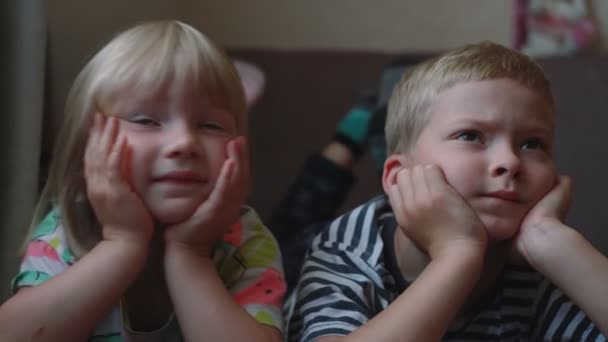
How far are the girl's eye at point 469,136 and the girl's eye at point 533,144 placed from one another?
0.06 m

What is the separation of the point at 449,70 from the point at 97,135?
1.39ft

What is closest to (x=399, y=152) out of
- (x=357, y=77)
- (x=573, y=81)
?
(x=573, y=81)

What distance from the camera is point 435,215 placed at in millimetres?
812

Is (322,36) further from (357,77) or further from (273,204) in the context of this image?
(273,204)

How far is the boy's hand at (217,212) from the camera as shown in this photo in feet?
2.71

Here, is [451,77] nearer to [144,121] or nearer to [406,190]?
[406,190]

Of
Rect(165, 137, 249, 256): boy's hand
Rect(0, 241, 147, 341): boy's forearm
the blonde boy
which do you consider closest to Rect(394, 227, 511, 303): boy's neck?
the blonde boy

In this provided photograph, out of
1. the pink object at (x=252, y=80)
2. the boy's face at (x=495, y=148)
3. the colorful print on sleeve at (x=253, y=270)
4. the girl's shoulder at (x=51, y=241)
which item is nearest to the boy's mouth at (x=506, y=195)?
the boy's face at (x=495, y=148)

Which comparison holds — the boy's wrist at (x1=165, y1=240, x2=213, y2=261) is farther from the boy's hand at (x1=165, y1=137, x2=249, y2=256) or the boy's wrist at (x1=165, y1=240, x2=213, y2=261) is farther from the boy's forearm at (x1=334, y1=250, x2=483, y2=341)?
the boy's forearm at (x1=334, y1=250, x2=483, y2=341)

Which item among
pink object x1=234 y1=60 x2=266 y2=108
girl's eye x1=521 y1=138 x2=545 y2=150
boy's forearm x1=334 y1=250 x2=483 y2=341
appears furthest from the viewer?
pink object x1=234 y1=60 x2=266 y2=108

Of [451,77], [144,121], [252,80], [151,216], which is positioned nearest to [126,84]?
[144,121]

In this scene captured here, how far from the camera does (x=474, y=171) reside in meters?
0.81

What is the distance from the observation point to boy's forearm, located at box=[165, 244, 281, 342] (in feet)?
2.57

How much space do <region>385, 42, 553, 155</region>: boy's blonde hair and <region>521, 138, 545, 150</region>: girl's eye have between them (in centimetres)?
6
